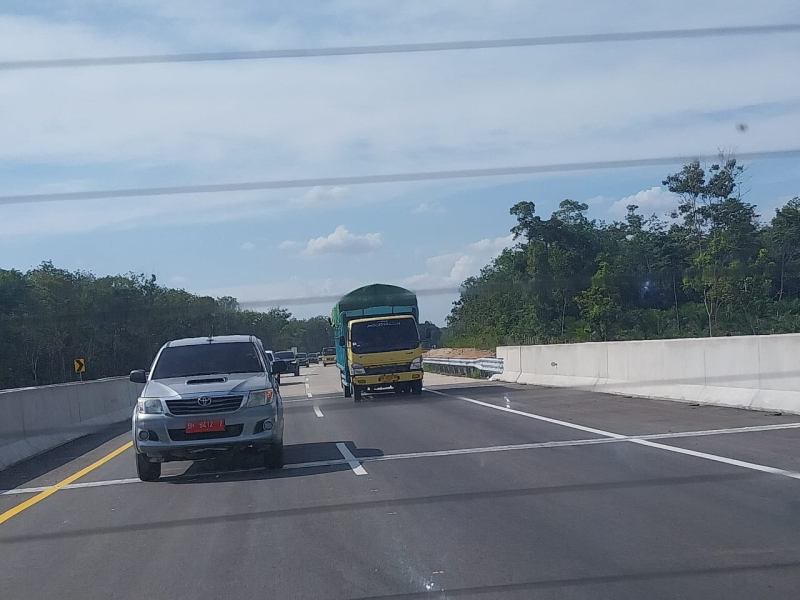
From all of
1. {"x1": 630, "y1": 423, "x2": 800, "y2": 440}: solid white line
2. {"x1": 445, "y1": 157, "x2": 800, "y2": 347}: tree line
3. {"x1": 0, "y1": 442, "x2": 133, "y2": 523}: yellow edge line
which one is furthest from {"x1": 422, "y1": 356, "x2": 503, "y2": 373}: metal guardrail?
{"x1": 630, "y1": 423, "x2": 800, "y2": 440}: solid white line

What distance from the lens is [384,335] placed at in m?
27.7

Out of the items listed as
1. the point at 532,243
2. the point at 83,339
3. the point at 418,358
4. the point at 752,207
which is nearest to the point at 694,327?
the point at 752,207

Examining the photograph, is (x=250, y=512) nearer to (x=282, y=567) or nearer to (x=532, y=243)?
(x=282, y=567)

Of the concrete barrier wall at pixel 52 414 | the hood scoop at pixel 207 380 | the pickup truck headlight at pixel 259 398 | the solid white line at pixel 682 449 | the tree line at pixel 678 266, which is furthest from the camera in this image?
the tree line at pixel 678 266

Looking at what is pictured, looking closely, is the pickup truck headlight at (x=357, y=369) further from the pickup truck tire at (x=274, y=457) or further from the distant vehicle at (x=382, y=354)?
the pickup truck tire at (x=274, y=457)

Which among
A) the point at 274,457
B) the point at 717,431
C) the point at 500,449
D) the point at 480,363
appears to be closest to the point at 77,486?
the point at 274,457

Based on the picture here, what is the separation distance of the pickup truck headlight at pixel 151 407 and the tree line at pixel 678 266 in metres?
12.3

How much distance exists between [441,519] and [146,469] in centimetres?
515

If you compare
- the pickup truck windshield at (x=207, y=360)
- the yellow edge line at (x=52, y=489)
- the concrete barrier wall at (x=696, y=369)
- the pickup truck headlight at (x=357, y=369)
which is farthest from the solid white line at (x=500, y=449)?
the pickup truck headlight at (x=357, y=369)

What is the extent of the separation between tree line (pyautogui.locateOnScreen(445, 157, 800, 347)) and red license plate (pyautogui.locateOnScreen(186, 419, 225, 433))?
39.9 feet

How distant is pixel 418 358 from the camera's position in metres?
27.5

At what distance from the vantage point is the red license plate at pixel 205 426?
38.9ft

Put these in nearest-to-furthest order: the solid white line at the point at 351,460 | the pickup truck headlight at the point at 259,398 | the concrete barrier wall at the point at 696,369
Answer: the solid white line at the point at 351,460, the pickup truck headlight at the point at 259,398, the concrete barrier wall at the point at 696,369

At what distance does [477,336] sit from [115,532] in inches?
1739
